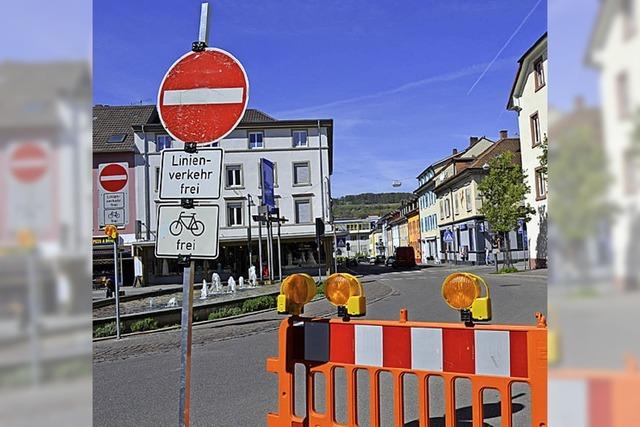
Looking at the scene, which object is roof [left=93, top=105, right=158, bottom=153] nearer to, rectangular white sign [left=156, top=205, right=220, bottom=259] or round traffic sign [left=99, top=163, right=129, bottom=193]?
round traffic sign [left=99, top=163, right=129, bottom=193]

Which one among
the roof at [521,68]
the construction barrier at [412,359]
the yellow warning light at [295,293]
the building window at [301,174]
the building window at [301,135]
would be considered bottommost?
the construction barrier at [412,359]

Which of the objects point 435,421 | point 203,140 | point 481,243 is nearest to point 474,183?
point 481,243

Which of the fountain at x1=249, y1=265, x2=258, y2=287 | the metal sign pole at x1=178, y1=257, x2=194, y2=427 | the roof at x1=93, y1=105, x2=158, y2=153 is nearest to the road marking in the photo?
the roof at x1=93, y1=105, x2=158, y2=153

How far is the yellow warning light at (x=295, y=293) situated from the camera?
2.78m

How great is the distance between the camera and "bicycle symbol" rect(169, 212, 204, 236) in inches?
98.1

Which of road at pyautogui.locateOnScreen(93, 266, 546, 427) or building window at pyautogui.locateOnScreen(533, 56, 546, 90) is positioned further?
road at pyautogui.locateOnScreen(93, 266, 546, 427)

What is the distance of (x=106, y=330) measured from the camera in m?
8.41
